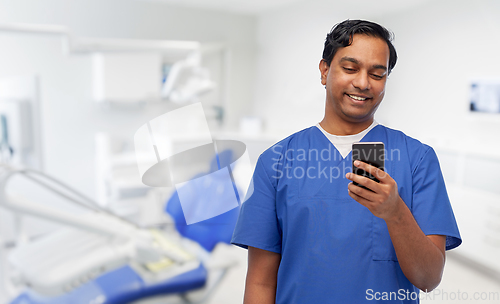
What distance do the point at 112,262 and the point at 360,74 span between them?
3.40 feet

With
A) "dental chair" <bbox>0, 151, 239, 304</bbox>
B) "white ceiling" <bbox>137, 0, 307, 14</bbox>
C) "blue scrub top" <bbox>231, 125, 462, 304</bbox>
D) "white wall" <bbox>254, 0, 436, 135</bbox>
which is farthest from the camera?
"white ceiling" <bbox>137, 0, 307, 14</bbox>

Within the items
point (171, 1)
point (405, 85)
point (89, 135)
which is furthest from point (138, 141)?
point (171, 1)

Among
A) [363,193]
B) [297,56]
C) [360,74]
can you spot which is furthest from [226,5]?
[363,193]

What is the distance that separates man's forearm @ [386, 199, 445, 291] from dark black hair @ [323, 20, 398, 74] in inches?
8.8

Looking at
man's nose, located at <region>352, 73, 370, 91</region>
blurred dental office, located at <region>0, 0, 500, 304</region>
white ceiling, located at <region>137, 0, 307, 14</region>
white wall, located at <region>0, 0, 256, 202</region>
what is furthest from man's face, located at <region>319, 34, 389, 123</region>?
white ceiling, located at <region>137, 0, 307, 14</region>

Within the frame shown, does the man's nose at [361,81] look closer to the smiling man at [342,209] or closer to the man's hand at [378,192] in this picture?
the smiling man at [342,209]

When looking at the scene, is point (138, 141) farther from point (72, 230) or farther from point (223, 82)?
point (223, 82)

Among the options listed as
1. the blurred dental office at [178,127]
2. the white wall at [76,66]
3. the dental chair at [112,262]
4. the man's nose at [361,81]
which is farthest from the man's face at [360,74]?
the white wall at [76,66]

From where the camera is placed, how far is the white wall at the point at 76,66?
2.18 metres

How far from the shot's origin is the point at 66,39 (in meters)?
1.56

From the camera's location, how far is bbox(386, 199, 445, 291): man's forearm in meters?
0.42

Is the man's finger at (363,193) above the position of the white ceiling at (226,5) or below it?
below

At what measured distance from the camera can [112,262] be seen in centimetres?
118

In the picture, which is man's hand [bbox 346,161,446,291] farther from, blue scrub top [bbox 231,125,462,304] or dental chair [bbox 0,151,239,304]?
dental chair [bbox 0,151,239,304]
